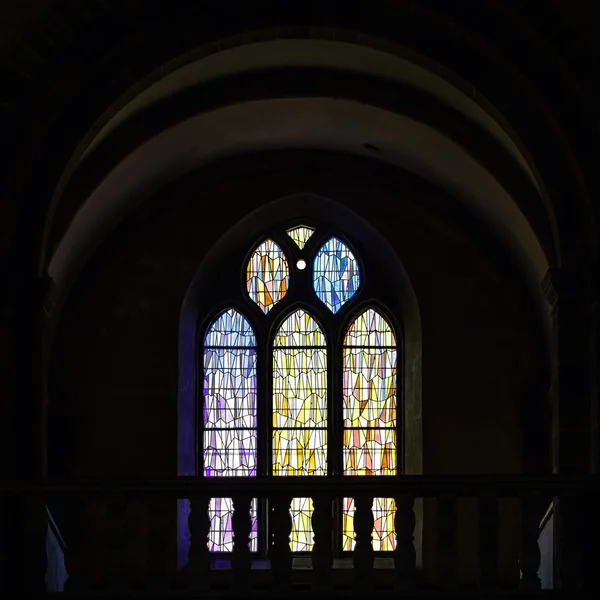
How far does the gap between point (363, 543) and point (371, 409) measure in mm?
5018

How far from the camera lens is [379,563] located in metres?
12.2

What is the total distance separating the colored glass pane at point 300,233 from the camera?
1313 cm
